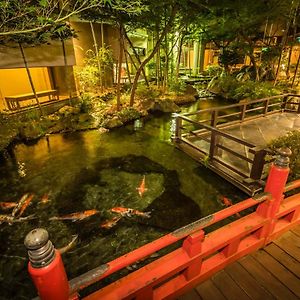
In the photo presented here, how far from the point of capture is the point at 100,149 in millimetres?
8203

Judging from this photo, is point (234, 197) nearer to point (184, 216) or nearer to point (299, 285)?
point (184, 216)

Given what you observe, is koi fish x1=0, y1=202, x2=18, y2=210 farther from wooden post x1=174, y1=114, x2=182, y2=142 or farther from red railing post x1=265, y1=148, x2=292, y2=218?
red railing post x1=265, y1=148, x2=292, y2=218

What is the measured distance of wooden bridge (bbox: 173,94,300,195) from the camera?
16.5 feet

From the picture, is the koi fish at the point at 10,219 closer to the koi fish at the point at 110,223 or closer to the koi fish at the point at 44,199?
the koi fish at the point at 44,199

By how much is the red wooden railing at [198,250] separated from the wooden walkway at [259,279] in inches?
3.6

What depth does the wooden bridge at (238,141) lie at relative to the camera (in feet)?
16.5

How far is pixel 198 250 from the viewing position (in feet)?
7.60

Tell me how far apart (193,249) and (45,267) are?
151 centimetres

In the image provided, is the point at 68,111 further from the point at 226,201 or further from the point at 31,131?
the point at 226,201

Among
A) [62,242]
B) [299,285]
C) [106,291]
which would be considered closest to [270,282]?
[299,285]

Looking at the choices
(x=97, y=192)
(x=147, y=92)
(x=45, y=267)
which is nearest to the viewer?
(x=45, y=267)

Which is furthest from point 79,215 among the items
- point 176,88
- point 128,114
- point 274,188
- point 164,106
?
point 176,88

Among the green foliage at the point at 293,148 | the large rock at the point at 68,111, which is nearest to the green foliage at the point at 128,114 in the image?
the large rock at the point at 68,111

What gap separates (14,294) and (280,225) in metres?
4.33
